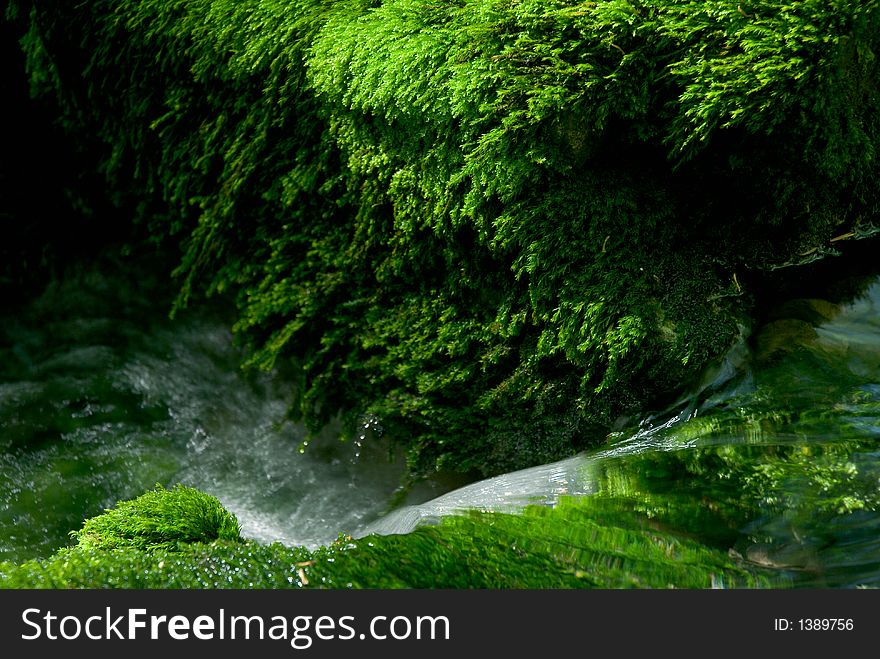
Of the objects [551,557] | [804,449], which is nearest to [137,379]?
[551,557]

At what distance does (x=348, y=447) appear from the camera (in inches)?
154

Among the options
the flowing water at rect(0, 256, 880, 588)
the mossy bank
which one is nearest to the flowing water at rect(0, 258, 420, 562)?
the flowing water at rect(0, 256, 880, 588)

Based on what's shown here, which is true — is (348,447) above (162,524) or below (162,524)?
below

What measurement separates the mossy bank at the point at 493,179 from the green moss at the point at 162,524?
0.97m

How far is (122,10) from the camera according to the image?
366 cm

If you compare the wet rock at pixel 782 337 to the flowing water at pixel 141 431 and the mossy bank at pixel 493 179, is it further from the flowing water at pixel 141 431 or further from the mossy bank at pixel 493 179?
the flowing water at pixel 141 431

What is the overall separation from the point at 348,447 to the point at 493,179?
179cm

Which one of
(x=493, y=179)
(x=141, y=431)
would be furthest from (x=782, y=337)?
(x=141, y=431)

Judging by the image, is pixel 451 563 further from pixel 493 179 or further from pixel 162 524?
pixel 493 179

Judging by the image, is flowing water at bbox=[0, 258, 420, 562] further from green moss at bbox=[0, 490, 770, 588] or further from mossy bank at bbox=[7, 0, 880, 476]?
green moss at bbox=[0, 490, 770, 588]

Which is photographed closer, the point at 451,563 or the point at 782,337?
the point at 451,563

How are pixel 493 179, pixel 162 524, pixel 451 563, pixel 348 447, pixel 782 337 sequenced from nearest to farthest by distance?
pixel 451 563 < pixel 162 524 < pixel 493 179 < pixel 782 337 < pixel 348 447

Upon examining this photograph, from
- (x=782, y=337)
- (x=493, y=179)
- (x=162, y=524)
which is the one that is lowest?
(x=162, y=524)

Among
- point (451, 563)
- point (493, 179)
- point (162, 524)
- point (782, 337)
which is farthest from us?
point (782, 337)
